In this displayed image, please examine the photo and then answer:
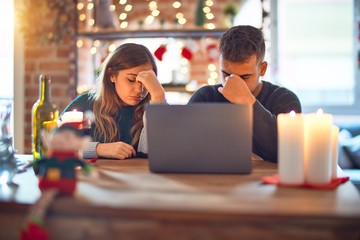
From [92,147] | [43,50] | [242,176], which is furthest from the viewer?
[43,50]

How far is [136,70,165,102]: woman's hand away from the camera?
1763 millimetres

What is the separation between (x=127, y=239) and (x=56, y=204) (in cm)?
16

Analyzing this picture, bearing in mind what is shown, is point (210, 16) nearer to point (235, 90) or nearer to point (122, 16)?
point (122, 16)

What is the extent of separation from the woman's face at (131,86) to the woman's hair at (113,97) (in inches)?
0.7

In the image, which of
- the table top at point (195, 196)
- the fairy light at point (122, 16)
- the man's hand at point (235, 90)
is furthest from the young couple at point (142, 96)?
Answer: the fairy light at point (122, 16)

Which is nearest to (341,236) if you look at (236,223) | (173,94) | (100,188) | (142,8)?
(236,223)

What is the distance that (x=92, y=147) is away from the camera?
68.8 inches

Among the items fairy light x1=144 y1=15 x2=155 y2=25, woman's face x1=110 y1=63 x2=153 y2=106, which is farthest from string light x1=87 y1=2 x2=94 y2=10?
woman's face x1=110 y1=63 x2=153 y2=106

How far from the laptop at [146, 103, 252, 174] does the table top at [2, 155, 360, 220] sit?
3cm

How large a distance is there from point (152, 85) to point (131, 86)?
0.21 meters

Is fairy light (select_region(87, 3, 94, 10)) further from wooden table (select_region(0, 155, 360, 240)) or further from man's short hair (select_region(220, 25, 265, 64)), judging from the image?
wooden table (select_region(0, 155, 360, 240))

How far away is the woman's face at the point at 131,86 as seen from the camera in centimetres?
196

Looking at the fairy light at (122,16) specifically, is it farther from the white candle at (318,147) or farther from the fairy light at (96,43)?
the white candle at (318,147)

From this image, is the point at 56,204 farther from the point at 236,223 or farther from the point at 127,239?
the point at 236,223
